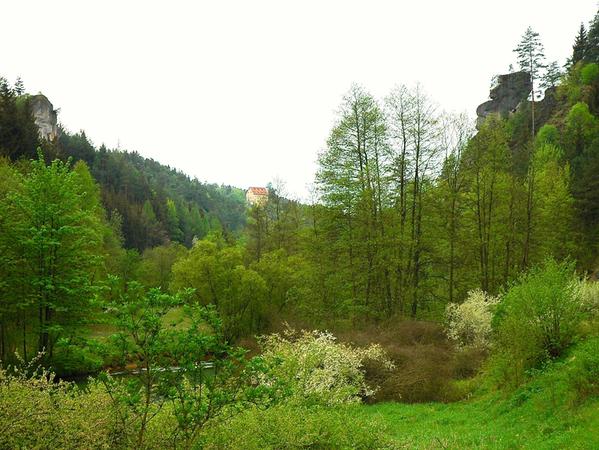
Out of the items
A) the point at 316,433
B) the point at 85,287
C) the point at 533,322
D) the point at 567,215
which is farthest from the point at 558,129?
the point at 316,433

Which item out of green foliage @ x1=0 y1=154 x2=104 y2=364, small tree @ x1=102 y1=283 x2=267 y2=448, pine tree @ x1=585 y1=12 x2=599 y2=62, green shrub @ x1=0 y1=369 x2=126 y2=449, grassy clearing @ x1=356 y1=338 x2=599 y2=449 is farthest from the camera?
pine tree @ x1=585 y1=12 x2=599 y2=62

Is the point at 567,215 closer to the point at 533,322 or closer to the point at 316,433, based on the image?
the point at 533,322

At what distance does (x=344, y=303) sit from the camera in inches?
863

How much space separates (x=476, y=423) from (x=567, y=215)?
24452 mm

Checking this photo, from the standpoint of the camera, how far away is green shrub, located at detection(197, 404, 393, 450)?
638 centimetres

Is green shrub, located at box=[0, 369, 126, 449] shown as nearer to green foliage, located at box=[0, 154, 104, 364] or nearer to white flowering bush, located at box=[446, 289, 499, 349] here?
green foliage, located at box=[0, 154, 104, 364]

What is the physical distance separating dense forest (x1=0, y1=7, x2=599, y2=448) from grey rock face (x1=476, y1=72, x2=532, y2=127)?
2872cm

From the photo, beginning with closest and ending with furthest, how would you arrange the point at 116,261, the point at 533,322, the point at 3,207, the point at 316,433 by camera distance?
the point at 316,433, the point at 533,322, the point at 3,207, the point at 116,261

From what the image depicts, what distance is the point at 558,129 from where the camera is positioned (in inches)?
2079

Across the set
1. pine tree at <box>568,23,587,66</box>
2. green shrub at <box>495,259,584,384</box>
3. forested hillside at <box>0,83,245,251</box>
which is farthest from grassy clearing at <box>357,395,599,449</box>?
pine tree at <box>568,23,587,66</box>

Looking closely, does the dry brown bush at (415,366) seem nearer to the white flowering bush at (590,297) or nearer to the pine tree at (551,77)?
the white flowering bush at (590,297)

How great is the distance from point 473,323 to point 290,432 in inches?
603

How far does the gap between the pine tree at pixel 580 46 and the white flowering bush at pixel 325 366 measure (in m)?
59.0

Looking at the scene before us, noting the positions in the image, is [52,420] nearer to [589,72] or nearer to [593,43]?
[589,72]
